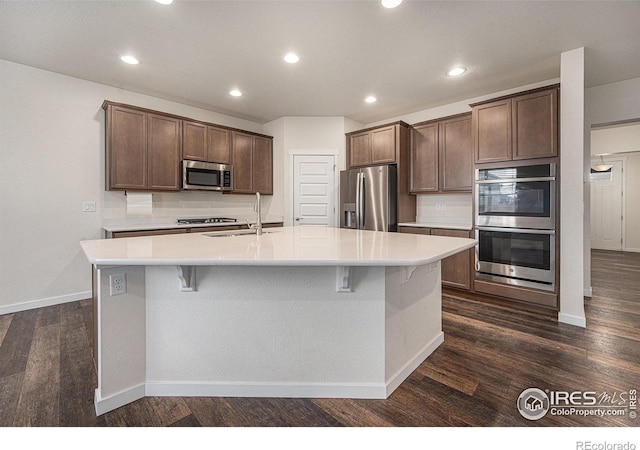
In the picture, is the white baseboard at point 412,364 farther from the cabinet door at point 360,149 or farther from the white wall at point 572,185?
the cabinet door at point 360,149

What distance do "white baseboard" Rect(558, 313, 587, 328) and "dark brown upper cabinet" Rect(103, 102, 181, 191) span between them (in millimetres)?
4568

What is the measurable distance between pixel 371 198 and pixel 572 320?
2598 millimetres

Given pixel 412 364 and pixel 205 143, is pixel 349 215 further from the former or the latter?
pixel 412 364

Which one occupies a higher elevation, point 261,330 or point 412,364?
point 261,330

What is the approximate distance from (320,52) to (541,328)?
10.8 ft

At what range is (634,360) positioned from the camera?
7.02 ft

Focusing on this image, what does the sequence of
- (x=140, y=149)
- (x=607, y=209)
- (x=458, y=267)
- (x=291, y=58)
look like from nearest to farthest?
(x=291, y=58)
(x=140, y=149)
(x=458, y=267)
(x=607, y=209)

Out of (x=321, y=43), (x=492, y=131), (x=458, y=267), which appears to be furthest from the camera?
(x=458, y=267)

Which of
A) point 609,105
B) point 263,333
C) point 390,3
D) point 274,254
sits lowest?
point 263,333

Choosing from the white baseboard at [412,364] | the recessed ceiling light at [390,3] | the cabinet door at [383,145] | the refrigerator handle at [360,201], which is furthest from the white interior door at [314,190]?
the white baseboard at [412,364]

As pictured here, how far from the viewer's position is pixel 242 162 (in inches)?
185

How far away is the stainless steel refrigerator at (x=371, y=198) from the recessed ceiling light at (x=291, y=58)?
1883 millimetres

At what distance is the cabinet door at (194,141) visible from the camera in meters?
4.05

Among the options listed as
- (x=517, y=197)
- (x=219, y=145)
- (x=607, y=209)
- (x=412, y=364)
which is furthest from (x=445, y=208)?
(x=607, y=209)
